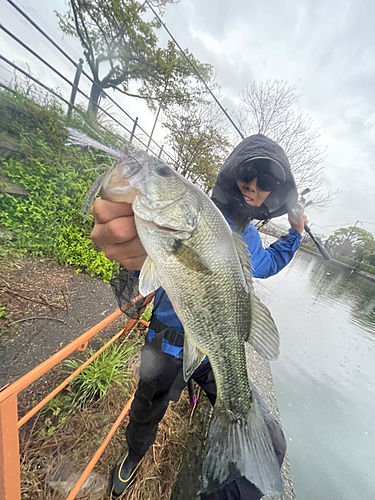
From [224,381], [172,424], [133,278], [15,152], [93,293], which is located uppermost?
[15,152]

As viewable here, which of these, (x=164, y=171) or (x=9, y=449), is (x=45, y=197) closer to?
(x=164, y=171)

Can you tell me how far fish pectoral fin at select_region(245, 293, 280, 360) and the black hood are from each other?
37.1 inches

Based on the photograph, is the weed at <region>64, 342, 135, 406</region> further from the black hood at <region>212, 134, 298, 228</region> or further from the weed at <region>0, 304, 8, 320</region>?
the black hood at <region>212, 134, 298, 228</region>

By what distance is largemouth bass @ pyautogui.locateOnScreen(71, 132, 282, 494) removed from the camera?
45.6 inches

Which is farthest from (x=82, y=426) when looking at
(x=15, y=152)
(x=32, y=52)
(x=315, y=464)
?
(x=32, y=52)

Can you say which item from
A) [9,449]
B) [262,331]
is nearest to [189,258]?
[262,331]

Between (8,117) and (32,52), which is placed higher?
(32,52)

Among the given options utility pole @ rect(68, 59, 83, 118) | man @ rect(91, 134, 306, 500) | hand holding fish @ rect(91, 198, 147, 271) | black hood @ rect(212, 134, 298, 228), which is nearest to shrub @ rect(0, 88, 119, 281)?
utility pole @ rect(68, 59, 83, 118)

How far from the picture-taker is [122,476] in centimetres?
192

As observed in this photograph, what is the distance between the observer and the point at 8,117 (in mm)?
4305

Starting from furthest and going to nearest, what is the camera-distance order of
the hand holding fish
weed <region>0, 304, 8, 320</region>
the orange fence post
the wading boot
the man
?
weed <region>0, 304, 8, 320</region> → the wading boot → the man → the hand holding fish → the orange fence post

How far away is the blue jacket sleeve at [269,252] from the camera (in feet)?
7.02

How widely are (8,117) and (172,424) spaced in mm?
5940

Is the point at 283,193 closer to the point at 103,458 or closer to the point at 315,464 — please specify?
the point at 103,458
